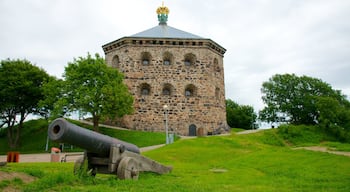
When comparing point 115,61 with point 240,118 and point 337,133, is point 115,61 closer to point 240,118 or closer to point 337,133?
point 240,118

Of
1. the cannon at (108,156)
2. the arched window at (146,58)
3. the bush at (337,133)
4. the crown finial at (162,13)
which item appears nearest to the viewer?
the cannon at (108,156)

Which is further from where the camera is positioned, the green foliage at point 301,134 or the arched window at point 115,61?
the arched window at point 115,61

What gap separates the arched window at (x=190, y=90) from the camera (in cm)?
2916

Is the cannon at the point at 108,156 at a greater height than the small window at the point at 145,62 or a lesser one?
lesser

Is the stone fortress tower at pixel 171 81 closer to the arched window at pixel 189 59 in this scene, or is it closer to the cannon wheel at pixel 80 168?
the arched window at pixel 189 59

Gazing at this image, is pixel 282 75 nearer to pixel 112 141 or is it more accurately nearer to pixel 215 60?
pixel 215 60

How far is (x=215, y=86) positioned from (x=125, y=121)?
9.19 metres

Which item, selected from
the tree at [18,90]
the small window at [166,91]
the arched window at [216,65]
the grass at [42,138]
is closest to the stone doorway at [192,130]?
the grass at [42,138]

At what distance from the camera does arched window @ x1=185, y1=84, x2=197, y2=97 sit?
2916cm

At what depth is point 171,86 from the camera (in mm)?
28812

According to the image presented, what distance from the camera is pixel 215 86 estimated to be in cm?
3020

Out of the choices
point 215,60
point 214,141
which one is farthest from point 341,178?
point 215,60

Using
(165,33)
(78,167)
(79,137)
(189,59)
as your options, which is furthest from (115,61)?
(79,137)

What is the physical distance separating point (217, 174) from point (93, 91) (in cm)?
1518
